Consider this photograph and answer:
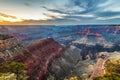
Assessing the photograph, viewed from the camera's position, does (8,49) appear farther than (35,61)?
No

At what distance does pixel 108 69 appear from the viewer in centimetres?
7919

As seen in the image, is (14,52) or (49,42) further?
(49,42)

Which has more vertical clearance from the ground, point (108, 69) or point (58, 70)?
point (108, 69)

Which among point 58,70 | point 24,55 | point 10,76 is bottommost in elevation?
point 58,70

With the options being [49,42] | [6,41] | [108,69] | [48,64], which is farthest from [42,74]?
[49,42]

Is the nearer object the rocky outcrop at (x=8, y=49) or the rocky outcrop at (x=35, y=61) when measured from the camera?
the rocky outcrop at (x=35, y=61)

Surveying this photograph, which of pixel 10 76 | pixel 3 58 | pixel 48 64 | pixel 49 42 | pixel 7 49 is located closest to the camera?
pixel 10 76

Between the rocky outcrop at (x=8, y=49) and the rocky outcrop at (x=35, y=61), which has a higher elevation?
the rocky outcrop at (x=8, y=49)

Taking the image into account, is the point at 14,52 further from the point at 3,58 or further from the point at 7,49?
the point at 3,58

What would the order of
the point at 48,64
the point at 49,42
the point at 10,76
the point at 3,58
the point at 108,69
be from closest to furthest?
1. the point at 10,76
2. the point at 108,69
3. the point at 3,58
4. the point at 48,64
5. the point at 49,42

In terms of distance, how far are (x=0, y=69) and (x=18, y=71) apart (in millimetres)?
5238

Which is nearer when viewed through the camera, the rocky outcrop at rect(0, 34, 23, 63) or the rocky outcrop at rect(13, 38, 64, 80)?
the rocky outcrop at rect(13, 38, 64, 80)

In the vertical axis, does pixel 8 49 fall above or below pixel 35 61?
above

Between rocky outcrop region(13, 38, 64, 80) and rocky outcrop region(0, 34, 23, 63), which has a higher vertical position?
rocky outcrop region(0, 34, 23, 63)
